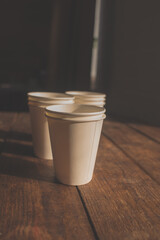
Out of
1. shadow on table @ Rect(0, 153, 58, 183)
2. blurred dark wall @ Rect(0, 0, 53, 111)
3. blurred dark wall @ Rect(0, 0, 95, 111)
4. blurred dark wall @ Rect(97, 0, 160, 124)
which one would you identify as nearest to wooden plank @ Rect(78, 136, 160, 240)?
shadow on table @ Rect(0, 153, 58, 183)

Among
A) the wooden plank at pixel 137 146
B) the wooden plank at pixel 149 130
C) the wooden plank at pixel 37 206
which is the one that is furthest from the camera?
the wooden plank at pixel 149 130

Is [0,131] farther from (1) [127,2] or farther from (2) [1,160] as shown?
(1) [127,2]

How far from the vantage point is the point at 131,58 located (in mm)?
2422

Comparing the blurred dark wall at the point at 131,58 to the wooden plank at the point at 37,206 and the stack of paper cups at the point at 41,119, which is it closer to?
the stack of paper cups at the point at 41,119

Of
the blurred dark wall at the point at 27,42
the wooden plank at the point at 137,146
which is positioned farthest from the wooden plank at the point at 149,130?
the blurred dark wall at the point at 27,42

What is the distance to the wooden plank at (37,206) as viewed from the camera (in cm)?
63

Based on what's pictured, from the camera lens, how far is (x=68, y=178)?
90 centimetres

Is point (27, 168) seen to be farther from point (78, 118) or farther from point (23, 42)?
point (23, 42)

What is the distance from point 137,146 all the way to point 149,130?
53cm

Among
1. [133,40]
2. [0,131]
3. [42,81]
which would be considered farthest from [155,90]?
[42,81]

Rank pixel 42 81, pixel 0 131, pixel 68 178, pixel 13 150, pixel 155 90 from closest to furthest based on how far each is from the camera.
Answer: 1. pixel 68 178
2. pixel 13 150
3. pixel 0 131
4. pixel 155 90
5. pixel 42 81

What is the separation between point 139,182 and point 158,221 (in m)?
0.27

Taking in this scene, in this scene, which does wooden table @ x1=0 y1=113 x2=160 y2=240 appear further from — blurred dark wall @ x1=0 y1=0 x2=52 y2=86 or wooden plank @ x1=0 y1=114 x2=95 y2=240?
blurred dark wall @ x1=0 y1=0 x2=52 y2=86

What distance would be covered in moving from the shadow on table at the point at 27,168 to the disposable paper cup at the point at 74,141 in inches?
3.3
